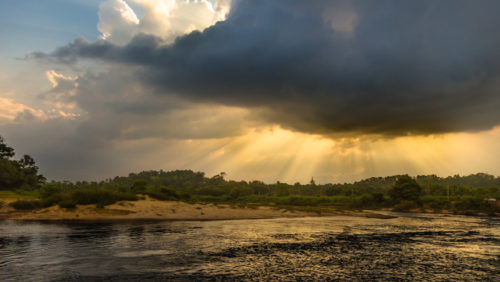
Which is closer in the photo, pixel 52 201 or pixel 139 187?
pixel 52 201

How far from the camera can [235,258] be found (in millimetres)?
30828

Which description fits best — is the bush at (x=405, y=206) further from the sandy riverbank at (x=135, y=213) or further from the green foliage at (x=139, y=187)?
the green foliage at (x=139, y=187)

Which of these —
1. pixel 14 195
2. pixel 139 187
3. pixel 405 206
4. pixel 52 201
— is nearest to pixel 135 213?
pixel 52 201

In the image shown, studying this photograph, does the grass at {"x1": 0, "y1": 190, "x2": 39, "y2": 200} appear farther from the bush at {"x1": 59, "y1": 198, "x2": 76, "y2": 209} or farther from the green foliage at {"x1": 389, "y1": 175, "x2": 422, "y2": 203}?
the green foliage at {"x1": 389, "y1": 175, "x2": 422, "y2": 203}

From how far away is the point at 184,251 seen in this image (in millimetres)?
34031

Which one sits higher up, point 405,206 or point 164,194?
point 164,194

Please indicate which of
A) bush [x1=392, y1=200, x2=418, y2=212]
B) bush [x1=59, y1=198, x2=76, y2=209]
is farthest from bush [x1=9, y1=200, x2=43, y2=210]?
bush [x1=392, y1=200, x2=418, y2=212]

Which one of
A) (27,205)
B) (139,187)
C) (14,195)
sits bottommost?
(27,205)

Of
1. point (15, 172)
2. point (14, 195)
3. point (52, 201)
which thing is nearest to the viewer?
point (52, 201)

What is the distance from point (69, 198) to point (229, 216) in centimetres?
3961

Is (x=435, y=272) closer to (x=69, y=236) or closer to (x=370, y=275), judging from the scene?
(x=370, y=275)

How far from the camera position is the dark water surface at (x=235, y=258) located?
992 inches

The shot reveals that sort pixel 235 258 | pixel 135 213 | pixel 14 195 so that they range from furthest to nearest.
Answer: pixel 14 195
pixel 135 213
pixel 235 258

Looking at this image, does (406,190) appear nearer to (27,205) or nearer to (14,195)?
(27,205)
